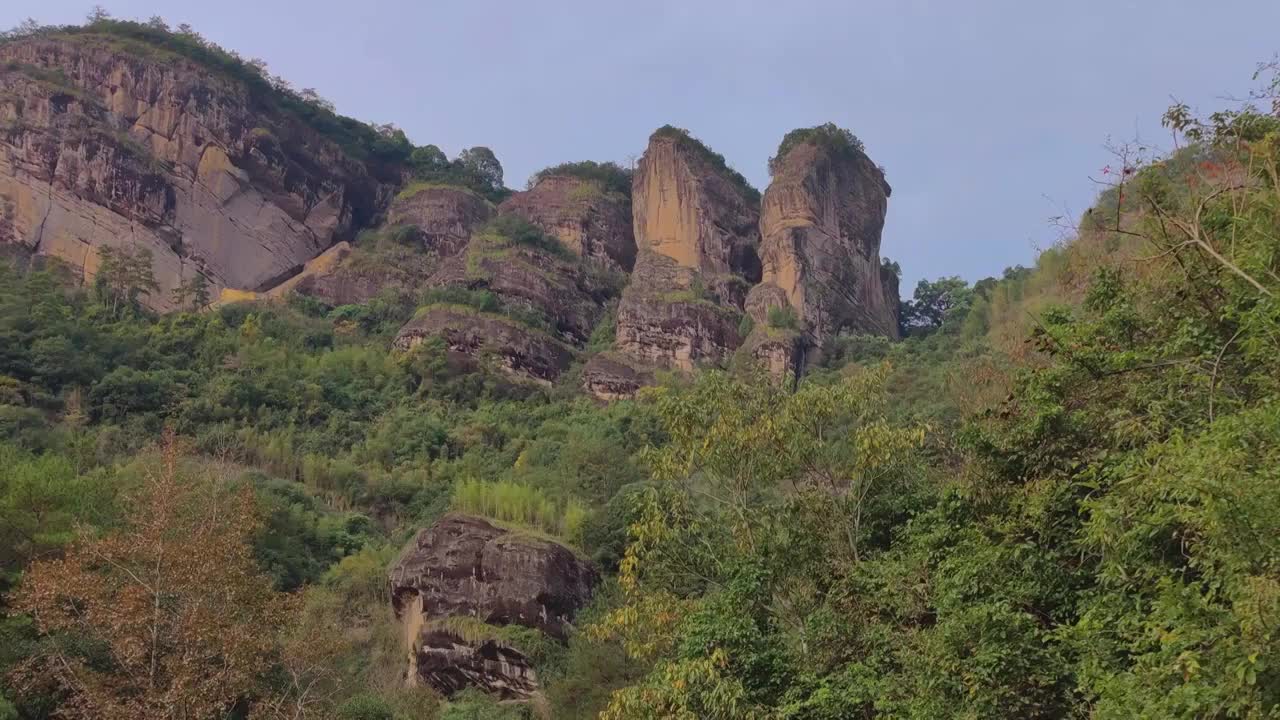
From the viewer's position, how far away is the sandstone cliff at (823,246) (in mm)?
38188

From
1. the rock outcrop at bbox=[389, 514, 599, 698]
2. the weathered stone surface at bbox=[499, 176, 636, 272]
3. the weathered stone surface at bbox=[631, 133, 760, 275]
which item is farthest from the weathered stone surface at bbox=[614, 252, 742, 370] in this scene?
the rock outcrop at bbox=[389, 514, 599, 698]

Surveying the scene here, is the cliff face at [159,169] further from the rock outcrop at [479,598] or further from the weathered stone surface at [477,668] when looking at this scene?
the weathered stone surface at [477,668]

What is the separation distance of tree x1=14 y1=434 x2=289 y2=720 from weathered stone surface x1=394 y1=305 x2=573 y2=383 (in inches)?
1077

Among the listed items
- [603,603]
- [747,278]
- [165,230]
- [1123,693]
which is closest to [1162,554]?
[1123,693]

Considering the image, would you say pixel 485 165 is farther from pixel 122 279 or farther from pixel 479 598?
pixel 479 598

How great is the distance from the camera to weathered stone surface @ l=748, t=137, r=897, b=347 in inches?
1521

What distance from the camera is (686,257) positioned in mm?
41875

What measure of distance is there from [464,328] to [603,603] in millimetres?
20399

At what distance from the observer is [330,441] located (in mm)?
30219

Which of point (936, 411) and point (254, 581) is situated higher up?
point (936, 411)

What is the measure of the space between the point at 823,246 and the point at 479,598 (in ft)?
86.0

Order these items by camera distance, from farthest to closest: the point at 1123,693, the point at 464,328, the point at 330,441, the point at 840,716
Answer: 1. the point at 464,328
2. the point at 330,441
3. the point at 840,716
4. the point at 1123,693

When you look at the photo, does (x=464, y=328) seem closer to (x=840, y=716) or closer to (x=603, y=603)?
(x=603, y=603)

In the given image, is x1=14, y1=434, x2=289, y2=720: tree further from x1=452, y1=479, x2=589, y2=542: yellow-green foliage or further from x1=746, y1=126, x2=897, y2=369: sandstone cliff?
x1=746, y1=126, x2=897, y2=369: sandstone cliff
